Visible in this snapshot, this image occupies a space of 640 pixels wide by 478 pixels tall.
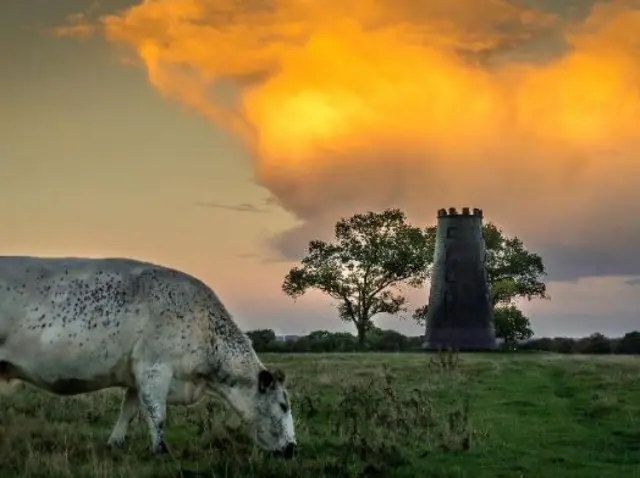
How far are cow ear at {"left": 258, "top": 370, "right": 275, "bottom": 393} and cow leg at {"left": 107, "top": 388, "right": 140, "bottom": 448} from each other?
6.65 feet

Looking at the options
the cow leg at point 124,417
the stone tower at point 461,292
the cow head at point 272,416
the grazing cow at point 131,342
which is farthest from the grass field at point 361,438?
the stone tower at point 461,292

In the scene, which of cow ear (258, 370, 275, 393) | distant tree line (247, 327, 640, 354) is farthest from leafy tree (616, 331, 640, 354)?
cow ear (258, 370, 275, 393)

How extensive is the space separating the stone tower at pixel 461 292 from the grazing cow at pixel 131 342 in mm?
46409

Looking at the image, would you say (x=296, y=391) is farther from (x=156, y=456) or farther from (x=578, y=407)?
(x=156, y=456)

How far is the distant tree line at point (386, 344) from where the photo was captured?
66.8m

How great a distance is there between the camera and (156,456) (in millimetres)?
12672

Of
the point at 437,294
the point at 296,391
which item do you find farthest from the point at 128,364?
the point at 437,294

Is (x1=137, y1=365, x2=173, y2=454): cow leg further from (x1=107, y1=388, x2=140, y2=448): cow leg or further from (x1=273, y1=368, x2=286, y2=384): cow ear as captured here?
(x1=273, y1=368, x2=286, y2=384): cow ear

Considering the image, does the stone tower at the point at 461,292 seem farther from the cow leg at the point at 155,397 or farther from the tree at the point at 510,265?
the cow leg at the point at 155,397

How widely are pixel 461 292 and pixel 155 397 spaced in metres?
47.8

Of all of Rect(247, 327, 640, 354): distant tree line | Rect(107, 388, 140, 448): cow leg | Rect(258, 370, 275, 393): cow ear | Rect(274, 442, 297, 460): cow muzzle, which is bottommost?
Rect(274, 442, 297, 460): cow muzzle

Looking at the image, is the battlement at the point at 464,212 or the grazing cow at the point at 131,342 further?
the battlement at the point at 464,212

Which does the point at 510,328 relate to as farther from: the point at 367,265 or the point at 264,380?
the point at 264,380

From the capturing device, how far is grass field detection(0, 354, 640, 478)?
12070 mm
